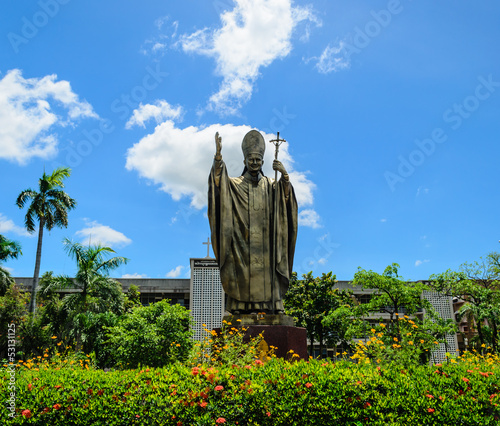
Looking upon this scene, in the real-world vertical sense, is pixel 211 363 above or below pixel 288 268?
below

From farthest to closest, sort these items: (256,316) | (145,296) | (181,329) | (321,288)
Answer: (145,296)
(321,288)
(181,329)
(256,316)

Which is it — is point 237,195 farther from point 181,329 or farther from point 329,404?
point 181,329

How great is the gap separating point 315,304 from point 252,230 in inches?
746

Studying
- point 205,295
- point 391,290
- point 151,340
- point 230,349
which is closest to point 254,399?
point 230,349

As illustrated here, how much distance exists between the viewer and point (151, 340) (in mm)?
17859

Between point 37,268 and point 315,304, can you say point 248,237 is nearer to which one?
point 315,304

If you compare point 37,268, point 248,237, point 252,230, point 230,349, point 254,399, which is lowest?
point 254,399

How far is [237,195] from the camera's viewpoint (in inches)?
345

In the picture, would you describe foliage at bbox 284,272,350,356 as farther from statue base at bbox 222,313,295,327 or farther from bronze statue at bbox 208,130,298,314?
statue base at bbox 222,313,295,327

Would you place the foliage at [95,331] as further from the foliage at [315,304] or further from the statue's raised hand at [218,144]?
the statue's raised hand at [218,144]

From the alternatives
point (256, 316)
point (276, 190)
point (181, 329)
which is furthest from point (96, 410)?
point (181, 329)

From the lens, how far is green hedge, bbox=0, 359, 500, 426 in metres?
4.94

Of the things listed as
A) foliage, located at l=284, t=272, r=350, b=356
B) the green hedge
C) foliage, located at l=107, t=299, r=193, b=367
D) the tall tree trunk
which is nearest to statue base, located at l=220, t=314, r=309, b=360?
the green hedge

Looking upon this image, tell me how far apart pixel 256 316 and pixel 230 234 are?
5.42ft
